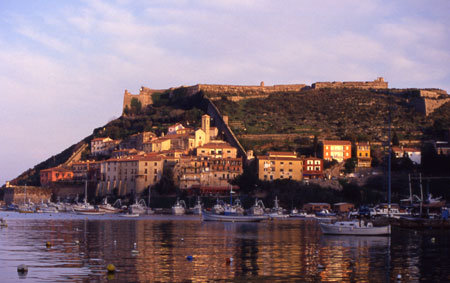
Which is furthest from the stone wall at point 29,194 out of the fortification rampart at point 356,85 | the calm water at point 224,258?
the calm water at point 224,258

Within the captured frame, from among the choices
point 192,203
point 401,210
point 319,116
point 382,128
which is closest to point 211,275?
point 401,210

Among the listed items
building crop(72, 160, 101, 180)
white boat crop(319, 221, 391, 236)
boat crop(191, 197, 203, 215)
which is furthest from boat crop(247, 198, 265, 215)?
building crop(72, 160, 101, 180)

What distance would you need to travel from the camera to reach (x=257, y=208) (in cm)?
8694

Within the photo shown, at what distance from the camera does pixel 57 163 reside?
467 ft

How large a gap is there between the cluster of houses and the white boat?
50.2 metres

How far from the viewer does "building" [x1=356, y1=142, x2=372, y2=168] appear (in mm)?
101188

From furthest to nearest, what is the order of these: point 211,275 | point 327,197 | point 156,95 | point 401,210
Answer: point 156,95, point 327,197, point 401,210, point 211,275

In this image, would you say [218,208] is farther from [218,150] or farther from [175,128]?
[175,128]

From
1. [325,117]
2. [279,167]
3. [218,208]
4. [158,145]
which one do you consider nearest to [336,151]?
[279,167]

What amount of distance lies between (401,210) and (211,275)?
6055cm

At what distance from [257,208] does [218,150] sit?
82.1 feet

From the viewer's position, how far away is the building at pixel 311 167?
99.9 metres

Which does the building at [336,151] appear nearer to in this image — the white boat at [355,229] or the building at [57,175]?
the building at [57,175]

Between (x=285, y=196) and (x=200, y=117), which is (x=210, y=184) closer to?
(x=285, y=196)
